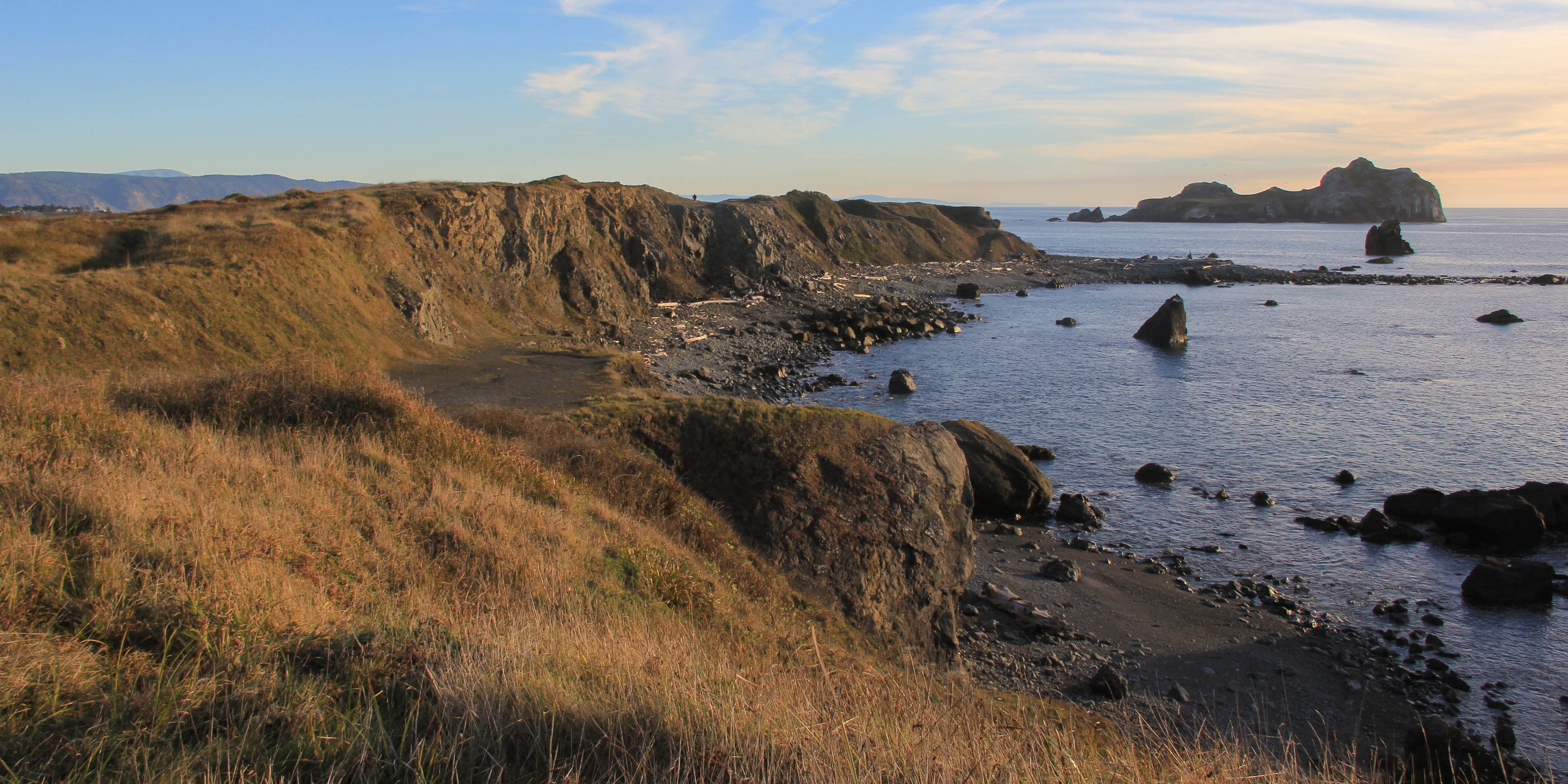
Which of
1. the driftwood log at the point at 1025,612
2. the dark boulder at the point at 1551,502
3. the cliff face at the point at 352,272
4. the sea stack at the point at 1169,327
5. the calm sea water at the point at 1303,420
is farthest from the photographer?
the sea stack at the point at 1169,327

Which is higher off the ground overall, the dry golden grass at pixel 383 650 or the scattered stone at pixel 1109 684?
the dry golden grass at pixel 383 650

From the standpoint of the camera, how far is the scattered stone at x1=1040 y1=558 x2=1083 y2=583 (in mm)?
19938

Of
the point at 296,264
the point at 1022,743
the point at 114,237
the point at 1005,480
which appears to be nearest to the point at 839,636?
the point at 1022,743

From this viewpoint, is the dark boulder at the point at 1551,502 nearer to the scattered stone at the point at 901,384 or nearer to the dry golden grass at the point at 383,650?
the dry golden grass at the point at 383,650

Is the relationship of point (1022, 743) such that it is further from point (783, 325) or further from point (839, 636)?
point (783, 325)

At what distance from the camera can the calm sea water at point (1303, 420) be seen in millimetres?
19172

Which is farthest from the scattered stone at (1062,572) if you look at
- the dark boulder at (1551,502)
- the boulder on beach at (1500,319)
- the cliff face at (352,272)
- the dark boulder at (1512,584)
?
the boulder on beach at (1500,319)

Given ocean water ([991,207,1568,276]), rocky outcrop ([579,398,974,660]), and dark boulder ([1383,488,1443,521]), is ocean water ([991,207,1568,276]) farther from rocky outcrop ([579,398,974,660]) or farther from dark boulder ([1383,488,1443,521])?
rocky outcrop ([579,398,974,660])

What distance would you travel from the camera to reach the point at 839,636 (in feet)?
42.1

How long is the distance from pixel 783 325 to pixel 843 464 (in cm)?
4167

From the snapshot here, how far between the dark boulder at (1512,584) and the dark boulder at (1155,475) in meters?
9.31

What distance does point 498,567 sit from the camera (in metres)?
8.84

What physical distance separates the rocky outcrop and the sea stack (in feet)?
147

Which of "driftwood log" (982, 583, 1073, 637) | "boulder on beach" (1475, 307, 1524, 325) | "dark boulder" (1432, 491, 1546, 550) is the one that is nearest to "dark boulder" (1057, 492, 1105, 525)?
"driftwood log" (982, 583, 1073, 637)
